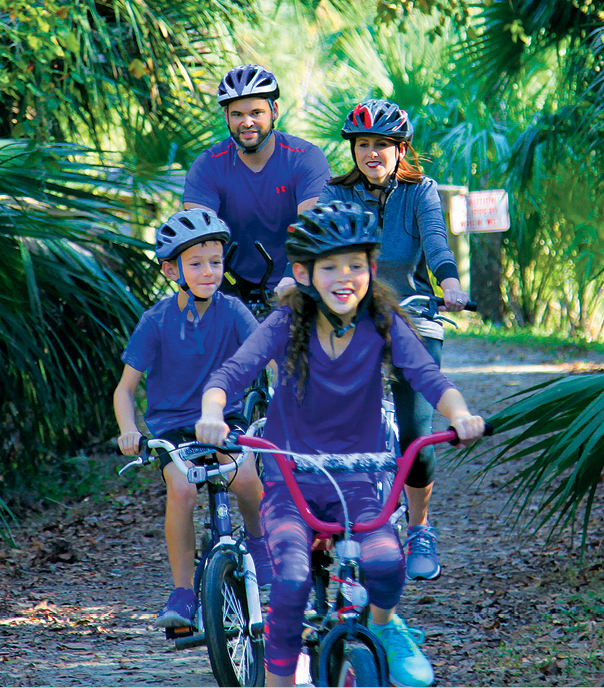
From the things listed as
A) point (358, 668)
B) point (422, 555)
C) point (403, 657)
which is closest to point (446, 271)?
point (422, 555)

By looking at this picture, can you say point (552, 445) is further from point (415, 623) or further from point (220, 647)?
point (220, 647)

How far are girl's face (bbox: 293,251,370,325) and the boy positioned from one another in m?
0.88

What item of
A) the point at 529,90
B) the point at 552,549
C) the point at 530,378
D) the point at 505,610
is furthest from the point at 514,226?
the point at 505,610

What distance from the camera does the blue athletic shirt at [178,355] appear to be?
379 centimetres

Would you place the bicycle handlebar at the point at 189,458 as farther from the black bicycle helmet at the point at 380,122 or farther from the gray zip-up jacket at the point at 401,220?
the black bicycle helmet at the point at 380,122

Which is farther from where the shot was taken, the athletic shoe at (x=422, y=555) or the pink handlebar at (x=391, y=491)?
the athletic shoe at (x=422, y=555)

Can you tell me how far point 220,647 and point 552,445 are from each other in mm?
1745

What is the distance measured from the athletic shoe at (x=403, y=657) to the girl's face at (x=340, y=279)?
3.55 ft

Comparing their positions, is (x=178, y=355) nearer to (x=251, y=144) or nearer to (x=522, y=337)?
(x=251, y=144)

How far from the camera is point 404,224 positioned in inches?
165

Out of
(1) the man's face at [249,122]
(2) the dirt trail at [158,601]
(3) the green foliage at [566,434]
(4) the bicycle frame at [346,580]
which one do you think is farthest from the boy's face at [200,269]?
(2) the dirt trail at [158,601]

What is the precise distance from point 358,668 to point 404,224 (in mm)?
2228

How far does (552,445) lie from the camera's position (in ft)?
13.5

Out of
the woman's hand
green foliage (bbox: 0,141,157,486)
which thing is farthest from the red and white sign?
the woman's hand
